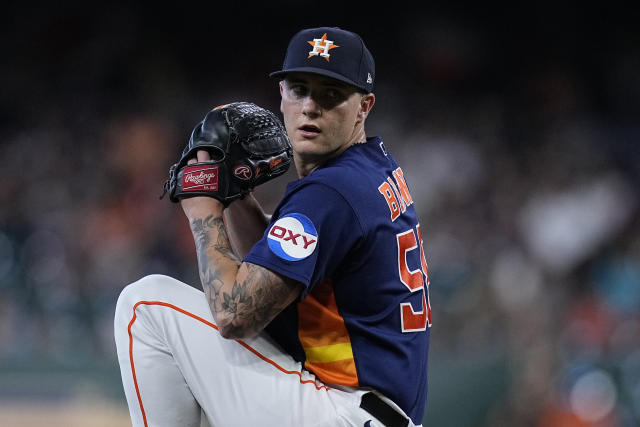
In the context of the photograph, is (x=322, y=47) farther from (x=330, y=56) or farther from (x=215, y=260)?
(x=215, y=260)

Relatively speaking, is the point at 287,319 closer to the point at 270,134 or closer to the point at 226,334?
the point at 226,334

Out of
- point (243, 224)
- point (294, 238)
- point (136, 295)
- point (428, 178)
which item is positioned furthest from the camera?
point (428, 178)

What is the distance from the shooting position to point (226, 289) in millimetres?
2045

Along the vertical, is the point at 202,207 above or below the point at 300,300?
above

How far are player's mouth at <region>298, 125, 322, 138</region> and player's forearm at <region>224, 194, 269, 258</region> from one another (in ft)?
1.86

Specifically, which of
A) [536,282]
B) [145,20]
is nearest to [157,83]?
[145,20]

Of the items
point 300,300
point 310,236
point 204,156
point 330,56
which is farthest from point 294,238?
point 330,56

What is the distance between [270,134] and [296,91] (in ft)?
0.55

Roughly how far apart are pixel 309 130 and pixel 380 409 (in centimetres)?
85

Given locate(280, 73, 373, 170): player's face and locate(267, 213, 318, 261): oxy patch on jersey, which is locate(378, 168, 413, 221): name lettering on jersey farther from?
locate(267, 213, 318, 261): oxy patch on jersey

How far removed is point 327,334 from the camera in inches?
85.9

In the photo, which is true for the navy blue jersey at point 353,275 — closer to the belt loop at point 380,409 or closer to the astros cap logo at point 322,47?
the belt loop at point 380,409

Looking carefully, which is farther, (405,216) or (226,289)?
(405,216)

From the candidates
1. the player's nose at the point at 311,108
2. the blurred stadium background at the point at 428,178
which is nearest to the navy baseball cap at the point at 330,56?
the player's nose at the point at 311,108
